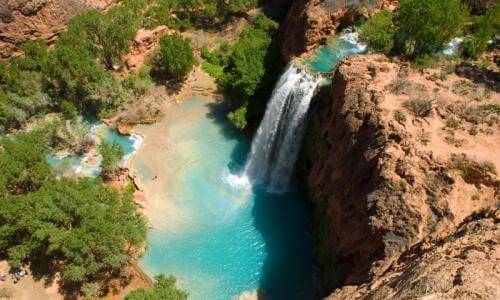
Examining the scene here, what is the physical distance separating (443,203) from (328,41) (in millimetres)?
15234

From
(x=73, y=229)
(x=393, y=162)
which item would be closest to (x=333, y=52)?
(x=393, y=162)

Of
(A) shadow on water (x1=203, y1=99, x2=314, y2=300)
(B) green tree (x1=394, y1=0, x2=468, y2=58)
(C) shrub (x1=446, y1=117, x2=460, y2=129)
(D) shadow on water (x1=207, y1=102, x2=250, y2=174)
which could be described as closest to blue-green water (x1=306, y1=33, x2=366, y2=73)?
(B) green tree (x1=394, y1=0, x2=468, y2=58)

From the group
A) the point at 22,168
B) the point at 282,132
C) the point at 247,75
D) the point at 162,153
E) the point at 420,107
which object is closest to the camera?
the point at 420,107

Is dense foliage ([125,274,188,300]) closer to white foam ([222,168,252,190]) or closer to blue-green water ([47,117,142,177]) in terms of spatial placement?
white foam ([222,168,252,190])

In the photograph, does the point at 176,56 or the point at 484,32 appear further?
the point at 176,56

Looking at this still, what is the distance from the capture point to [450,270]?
865 cm

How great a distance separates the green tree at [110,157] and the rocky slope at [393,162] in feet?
38.6

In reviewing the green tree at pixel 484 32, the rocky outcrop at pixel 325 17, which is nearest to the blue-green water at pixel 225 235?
the rocky outcrop at pixel 325 17

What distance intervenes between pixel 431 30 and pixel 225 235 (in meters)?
14.7

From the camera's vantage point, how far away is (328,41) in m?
24.6

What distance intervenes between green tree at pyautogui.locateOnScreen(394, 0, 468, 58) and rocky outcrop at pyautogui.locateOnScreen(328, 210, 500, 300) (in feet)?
34.3

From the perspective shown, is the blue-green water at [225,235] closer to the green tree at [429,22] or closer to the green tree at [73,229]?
the green tree at [73,229]

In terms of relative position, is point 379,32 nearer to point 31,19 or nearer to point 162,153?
point 162,153

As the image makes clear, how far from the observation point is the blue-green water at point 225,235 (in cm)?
1806
